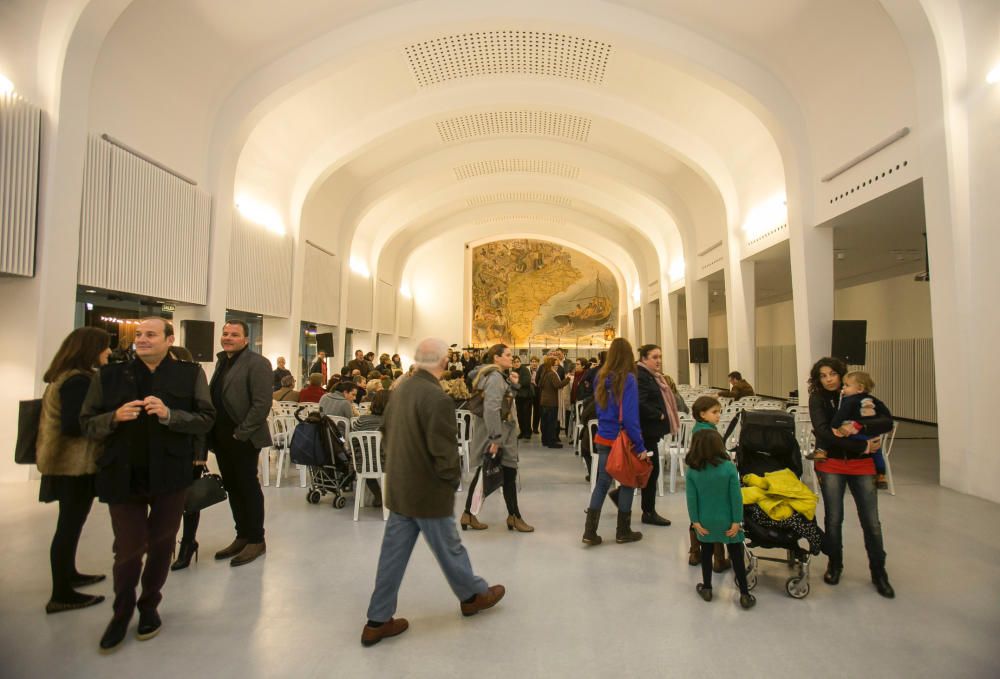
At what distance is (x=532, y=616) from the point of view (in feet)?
9.55

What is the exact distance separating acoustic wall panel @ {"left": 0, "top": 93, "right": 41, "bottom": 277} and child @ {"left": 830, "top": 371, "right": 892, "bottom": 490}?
298 inches

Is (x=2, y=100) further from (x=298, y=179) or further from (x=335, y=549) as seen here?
(x=298, y=179)

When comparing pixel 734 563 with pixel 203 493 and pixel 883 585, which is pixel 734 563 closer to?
pixel 883 585

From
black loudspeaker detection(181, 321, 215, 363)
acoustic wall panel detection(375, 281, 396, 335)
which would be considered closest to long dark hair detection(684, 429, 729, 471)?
black loudspeaker detection(181, 321, 215, 363)

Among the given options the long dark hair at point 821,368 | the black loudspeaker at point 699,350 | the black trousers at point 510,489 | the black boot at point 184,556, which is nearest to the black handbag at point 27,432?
the black boot at point 184,556

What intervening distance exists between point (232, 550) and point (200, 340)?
564 cm

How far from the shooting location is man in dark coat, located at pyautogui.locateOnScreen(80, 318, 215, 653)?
2473mm

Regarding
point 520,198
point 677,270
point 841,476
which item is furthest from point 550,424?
point 520,198

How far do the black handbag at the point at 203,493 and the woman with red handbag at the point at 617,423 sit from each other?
2.64 m

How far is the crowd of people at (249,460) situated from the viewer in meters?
2.54

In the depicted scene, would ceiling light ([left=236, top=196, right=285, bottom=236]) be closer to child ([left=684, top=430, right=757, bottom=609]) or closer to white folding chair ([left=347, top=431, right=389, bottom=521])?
white folding chair ([left=347, top=431, right=389, bottom=521])

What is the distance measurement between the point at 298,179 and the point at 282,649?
11422 millimetres

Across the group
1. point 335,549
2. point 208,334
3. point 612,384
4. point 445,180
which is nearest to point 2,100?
point 208,334

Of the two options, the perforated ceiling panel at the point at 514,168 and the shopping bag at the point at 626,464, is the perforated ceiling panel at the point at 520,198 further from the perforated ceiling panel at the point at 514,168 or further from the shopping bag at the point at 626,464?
the shopping bag at the point at 626,464
